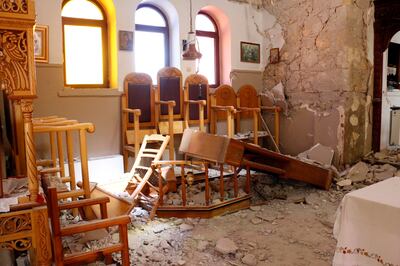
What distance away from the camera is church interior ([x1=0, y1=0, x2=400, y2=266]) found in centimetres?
188

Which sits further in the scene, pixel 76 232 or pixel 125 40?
pixel 125 40

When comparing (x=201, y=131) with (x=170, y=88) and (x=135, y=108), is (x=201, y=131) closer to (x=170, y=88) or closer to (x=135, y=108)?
(x=135, y=108)

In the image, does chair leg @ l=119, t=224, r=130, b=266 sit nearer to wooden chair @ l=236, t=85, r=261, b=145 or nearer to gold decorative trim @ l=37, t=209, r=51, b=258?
gold decorative trim @ l=37, t=209, r=51, b=258

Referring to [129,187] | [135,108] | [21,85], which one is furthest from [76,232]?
[135,108]

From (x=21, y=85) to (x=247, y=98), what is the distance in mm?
4720

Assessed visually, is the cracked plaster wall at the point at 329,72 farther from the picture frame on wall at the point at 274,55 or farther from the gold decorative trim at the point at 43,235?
the gold decorative trim at the point at 43,235

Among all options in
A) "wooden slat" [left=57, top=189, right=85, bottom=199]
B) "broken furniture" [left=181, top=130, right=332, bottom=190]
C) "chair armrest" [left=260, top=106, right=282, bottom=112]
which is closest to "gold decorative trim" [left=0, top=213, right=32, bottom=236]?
"wooden slat" [left=57, top=189, right=85, bottom=199]

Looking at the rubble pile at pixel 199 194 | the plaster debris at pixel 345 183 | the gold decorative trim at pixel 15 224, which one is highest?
the gold decorative trim at pixel 15 224

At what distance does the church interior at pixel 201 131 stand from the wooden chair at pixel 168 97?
2 centimetres

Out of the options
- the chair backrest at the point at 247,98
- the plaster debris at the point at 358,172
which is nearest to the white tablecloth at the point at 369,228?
the plaster debris at the point at 358,172

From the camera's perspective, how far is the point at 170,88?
5.35 meters

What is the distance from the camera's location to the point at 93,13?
497cm

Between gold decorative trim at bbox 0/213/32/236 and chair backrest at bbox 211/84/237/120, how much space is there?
418cm

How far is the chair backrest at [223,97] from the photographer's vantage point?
5793 millimetres
